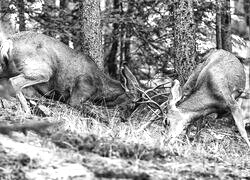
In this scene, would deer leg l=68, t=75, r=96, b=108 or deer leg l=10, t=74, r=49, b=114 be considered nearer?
deer leg l=10, t=74, r=49, b=114

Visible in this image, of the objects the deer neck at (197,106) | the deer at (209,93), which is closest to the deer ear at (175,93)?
the deer at (209,93)

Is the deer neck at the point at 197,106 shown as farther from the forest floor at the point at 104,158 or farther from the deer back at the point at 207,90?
the forest floor at the point at 104,158

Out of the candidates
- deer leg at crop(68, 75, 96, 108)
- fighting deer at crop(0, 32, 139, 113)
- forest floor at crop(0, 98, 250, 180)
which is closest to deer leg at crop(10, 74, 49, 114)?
fighting deer at crop(0, 32, 139, 113)

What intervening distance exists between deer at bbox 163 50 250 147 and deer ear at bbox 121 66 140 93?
88 cm

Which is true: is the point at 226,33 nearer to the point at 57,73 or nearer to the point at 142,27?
the point at 142,27

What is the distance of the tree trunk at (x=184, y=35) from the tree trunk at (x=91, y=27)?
185cm

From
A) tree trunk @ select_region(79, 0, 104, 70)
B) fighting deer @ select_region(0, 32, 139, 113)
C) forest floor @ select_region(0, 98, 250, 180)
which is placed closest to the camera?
forest floor @ select_region(0, 98, 250, 180)

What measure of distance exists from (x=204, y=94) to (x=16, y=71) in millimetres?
3726

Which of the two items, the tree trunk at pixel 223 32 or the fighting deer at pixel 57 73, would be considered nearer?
the fighting deer at pixel 57 73

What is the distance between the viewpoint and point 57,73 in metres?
10.9

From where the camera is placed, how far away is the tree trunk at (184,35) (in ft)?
34.5

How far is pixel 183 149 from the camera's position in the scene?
7.11 m

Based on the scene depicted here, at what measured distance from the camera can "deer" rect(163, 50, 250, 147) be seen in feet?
29.5

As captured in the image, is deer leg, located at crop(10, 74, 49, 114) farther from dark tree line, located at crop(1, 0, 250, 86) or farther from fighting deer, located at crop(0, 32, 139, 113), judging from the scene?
dark tree line, located at crop(1, 0, 250, 86)
